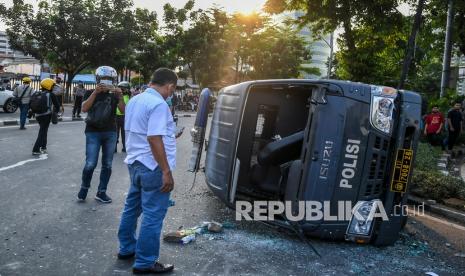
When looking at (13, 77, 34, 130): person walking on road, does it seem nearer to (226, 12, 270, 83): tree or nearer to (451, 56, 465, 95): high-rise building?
(226, 12, 270, 83): tree

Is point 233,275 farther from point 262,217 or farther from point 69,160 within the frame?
point 69,160

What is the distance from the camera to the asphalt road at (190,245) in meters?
3.97

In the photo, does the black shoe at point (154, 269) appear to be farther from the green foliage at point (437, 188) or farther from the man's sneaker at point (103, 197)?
the green foliage at point (437, 188)

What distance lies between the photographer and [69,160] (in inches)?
367

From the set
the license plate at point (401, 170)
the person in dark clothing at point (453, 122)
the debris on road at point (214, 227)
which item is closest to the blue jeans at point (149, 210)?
the debris on road at point (214, 227)

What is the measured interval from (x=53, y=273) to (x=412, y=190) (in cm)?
591

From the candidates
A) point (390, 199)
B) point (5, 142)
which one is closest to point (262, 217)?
point (390, 199)

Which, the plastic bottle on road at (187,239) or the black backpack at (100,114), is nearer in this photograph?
the plastic bottle on road at (187,239)

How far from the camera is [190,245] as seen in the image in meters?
4.55

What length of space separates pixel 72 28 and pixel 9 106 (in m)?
8.06

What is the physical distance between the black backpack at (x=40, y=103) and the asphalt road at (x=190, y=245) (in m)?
2.80

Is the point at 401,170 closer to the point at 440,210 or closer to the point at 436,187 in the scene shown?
the point at 440,210

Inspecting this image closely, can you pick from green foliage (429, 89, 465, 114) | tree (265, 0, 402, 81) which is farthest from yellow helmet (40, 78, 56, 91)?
green foliage (429, 89, 465, 114)

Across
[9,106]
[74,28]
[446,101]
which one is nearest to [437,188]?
[446,101]
